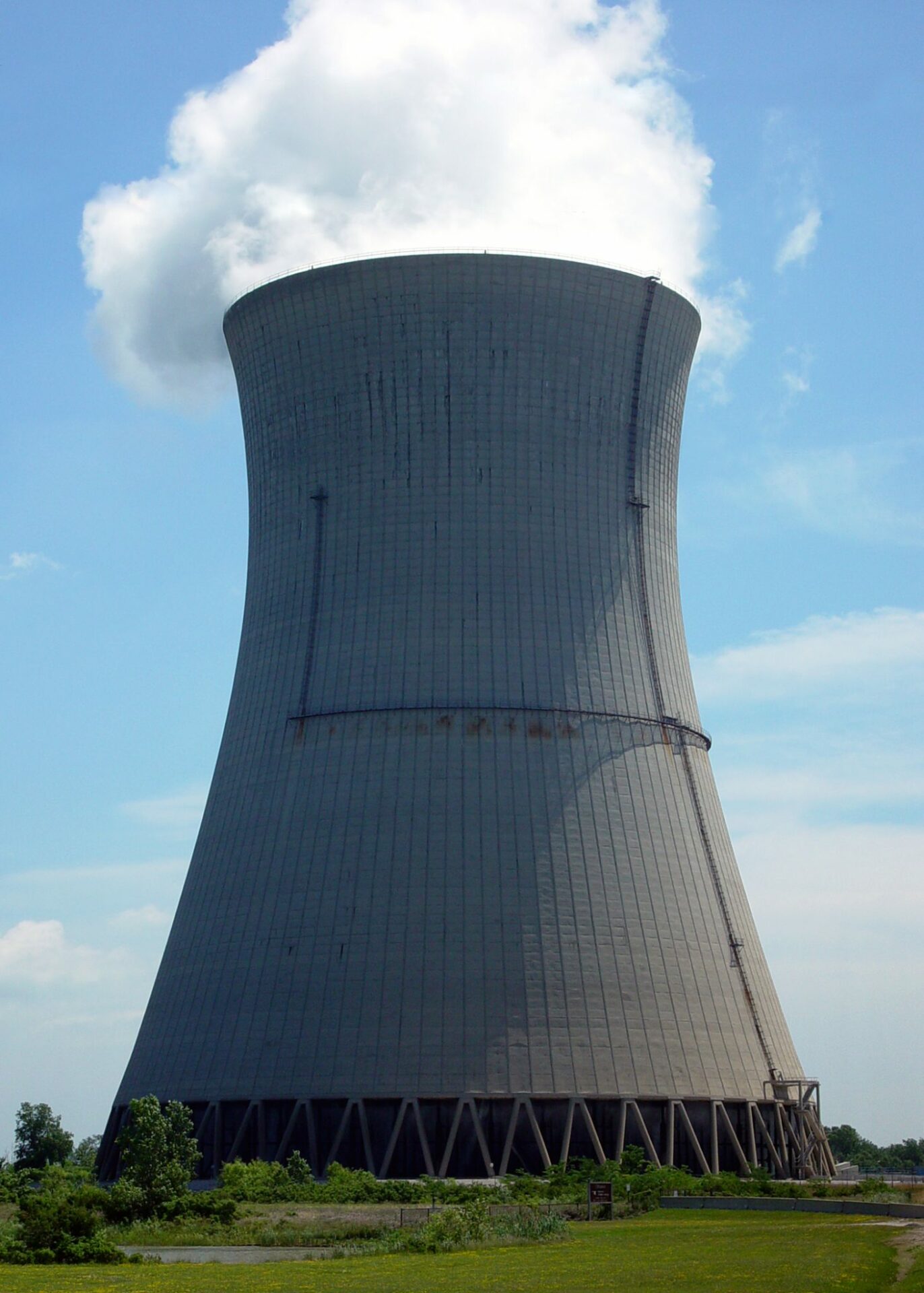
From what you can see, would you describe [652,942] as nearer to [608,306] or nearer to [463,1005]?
[463,1005]

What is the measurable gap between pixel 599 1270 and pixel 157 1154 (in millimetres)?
10573

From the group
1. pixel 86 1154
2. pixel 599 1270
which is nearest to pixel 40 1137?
pixel 86 1154

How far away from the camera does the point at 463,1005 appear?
31.6 meters

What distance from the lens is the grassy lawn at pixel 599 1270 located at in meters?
16.0

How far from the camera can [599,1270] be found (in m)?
17.5

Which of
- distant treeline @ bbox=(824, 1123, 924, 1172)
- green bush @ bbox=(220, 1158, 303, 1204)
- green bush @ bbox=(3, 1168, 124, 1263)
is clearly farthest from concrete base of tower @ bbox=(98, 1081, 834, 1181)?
distant treeline @ bbox=(824, 1123, 924, 1172)

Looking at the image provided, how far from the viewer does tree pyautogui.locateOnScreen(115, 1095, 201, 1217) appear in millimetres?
25375

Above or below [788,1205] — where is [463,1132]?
above

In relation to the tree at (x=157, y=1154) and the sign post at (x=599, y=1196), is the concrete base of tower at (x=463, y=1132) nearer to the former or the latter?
the tree at (x=157, y=1154)

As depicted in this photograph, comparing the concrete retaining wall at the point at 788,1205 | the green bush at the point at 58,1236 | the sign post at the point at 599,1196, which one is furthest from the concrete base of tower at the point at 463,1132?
the green bush at the point at 58,1236

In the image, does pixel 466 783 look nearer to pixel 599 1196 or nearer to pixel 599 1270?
pixel 599 1196

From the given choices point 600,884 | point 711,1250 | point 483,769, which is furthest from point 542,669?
point 711,1250

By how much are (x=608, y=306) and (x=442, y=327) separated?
11.8ft

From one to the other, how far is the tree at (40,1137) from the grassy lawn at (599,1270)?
26.7 metres
